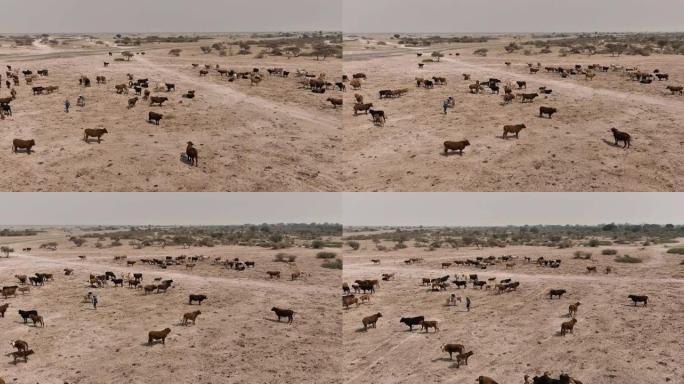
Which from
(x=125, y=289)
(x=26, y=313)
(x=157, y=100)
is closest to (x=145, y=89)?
(x=157, y=100)

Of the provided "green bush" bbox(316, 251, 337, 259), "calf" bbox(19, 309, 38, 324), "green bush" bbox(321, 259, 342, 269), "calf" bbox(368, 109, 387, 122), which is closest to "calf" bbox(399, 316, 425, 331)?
"calf" bbox(368, 109, 387, 122)

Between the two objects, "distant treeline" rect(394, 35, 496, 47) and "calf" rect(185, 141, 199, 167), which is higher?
"distant treeline" rect(394, 35, 496, 47)

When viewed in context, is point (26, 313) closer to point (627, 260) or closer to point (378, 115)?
point (378, 115)

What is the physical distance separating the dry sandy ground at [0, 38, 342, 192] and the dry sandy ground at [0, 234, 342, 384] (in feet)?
23.0

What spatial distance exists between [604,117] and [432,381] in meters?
19.9

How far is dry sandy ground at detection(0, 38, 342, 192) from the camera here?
23922mm

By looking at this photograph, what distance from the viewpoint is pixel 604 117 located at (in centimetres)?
3006

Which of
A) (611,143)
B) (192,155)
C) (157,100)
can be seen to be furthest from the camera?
(157,100)

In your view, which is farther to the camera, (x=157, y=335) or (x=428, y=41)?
(x=428, y=41)

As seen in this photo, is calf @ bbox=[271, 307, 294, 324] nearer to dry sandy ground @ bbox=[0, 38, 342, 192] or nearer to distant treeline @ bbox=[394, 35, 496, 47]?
dry sandy ground @ bbox=[0, 38, 342, 192]

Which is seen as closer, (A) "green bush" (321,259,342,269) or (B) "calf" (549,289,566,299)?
(B) "calf" (549,289,566,299)

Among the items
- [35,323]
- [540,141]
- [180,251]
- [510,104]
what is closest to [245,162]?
[35,323]

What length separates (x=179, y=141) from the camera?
2752 centimetres

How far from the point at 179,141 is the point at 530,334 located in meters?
20.5
